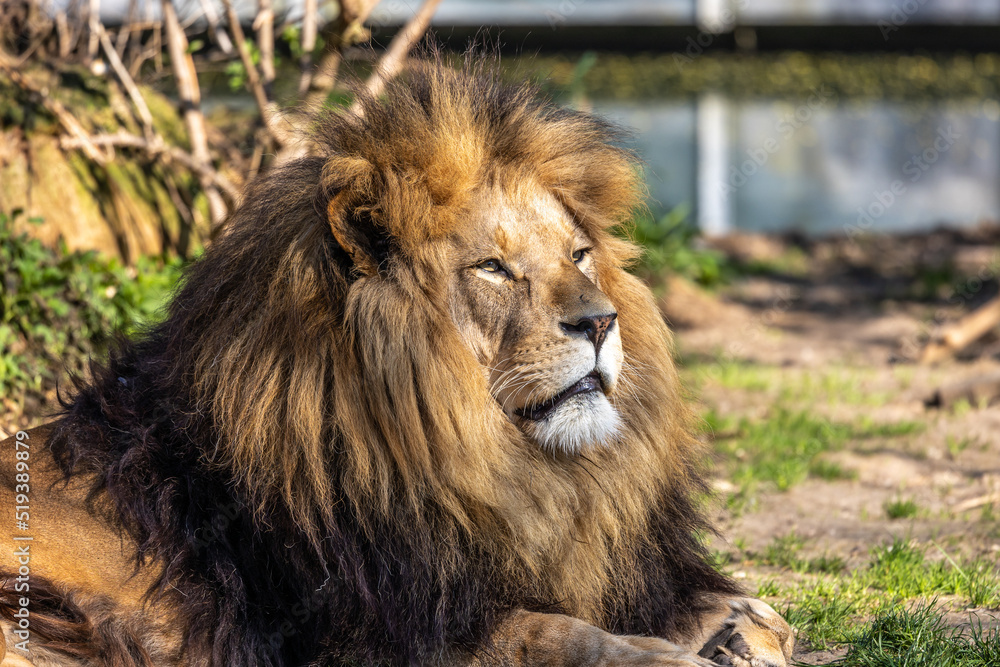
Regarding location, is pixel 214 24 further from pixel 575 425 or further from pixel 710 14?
pixel 710 14

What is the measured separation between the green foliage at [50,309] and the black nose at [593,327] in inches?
103

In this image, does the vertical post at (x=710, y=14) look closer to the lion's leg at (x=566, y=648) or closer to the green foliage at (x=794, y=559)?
the green foliage at (x=794, y=559)

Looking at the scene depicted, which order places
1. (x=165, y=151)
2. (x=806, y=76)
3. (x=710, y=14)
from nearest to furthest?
(x=165, y=151) → (x=710, y=14) → (x=806, y=76)

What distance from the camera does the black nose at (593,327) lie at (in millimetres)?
2404

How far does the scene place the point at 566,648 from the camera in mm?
2295

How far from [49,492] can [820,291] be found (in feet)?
26.3

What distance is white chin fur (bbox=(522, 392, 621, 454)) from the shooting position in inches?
96.6

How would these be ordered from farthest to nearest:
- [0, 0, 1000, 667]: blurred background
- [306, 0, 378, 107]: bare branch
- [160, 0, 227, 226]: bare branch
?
[160, 0, 227, 226]: bare branch < [306, 0, 378, 107]: bare branch < [0, 0, 1000, 667]: blurred background

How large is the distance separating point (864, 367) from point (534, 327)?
524 cm

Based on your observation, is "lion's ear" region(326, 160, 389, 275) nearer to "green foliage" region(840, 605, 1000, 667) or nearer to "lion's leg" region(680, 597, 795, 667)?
"lion's leg" region(680, 597, 795, 667)

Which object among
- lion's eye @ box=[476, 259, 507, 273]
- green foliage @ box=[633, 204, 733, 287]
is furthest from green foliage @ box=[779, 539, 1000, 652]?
green foliage @ box=[633, 204, 733, 287]

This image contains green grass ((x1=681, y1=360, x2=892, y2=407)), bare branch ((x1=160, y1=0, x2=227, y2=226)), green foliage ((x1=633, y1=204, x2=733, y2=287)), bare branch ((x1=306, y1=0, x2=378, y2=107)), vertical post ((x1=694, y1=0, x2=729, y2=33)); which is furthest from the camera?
vertical post ((x1=694, y1=0, x2=729, y2=33))

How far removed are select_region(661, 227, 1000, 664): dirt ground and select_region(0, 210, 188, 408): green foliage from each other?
9.16 feet

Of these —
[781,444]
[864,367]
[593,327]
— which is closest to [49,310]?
[593,327]
